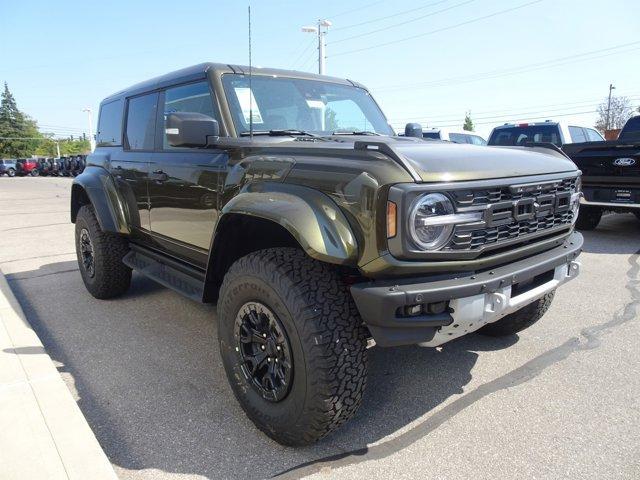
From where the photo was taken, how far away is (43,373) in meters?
2.95

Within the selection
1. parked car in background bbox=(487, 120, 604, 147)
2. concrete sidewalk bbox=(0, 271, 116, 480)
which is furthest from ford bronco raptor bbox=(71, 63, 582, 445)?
parked car in background bbox=(487, 120, 604, 147)

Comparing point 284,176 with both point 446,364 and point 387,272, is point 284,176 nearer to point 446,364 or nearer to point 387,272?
point 387,272

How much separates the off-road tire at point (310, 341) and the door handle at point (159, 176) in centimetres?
146

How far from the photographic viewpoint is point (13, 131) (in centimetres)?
9169

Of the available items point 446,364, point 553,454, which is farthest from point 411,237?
point 446,364

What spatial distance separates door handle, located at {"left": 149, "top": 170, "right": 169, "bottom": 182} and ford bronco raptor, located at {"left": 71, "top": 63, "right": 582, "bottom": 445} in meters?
0.14

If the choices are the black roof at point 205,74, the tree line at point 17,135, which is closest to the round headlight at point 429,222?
the black roof at point 205,74

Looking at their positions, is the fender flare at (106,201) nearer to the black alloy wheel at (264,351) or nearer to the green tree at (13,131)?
the black alloy wheel at (264,351)

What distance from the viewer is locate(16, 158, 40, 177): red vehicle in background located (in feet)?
Answer: 152

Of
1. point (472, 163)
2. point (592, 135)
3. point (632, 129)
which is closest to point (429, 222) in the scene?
point (472, 163)

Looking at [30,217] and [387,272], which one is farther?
[30,217]

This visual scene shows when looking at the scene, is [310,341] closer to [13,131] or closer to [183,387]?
[183,387]

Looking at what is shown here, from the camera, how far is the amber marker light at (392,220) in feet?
6.66

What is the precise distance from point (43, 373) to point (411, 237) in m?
2.41
